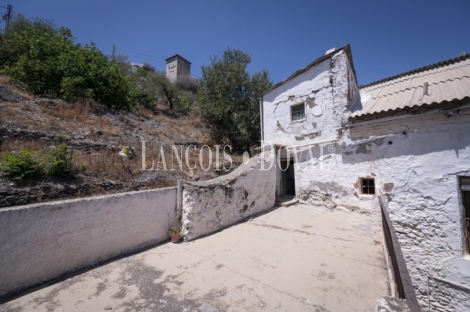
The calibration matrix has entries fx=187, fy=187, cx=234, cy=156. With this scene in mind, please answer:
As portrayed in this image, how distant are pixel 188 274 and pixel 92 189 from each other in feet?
9.88

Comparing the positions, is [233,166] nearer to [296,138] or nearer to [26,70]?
[296,138]

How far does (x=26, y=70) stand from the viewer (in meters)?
8.60

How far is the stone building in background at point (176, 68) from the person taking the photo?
2586cm

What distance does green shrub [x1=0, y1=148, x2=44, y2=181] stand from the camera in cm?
363

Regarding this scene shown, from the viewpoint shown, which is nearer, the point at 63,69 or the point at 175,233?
the point at 175,233

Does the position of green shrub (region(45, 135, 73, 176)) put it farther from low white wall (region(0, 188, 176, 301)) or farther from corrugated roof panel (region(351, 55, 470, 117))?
corrugated roof panel (region(351, 55, 470, 117))

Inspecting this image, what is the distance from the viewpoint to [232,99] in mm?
13633

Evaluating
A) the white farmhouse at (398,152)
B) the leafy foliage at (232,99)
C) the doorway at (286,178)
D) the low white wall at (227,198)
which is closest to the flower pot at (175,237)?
the low white wall at (227,198)

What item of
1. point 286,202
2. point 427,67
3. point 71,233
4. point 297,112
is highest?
point 427,67

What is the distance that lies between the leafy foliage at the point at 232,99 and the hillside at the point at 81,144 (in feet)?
12.2

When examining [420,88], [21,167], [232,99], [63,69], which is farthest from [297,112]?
[63,69]

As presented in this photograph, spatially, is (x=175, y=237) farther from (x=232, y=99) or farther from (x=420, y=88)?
(x=232, y=99)

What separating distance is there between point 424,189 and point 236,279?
5385 mm

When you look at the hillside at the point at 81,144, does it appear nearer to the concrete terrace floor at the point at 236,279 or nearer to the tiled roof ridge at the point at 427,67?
the concrete terrace floor at the point at 236,279
